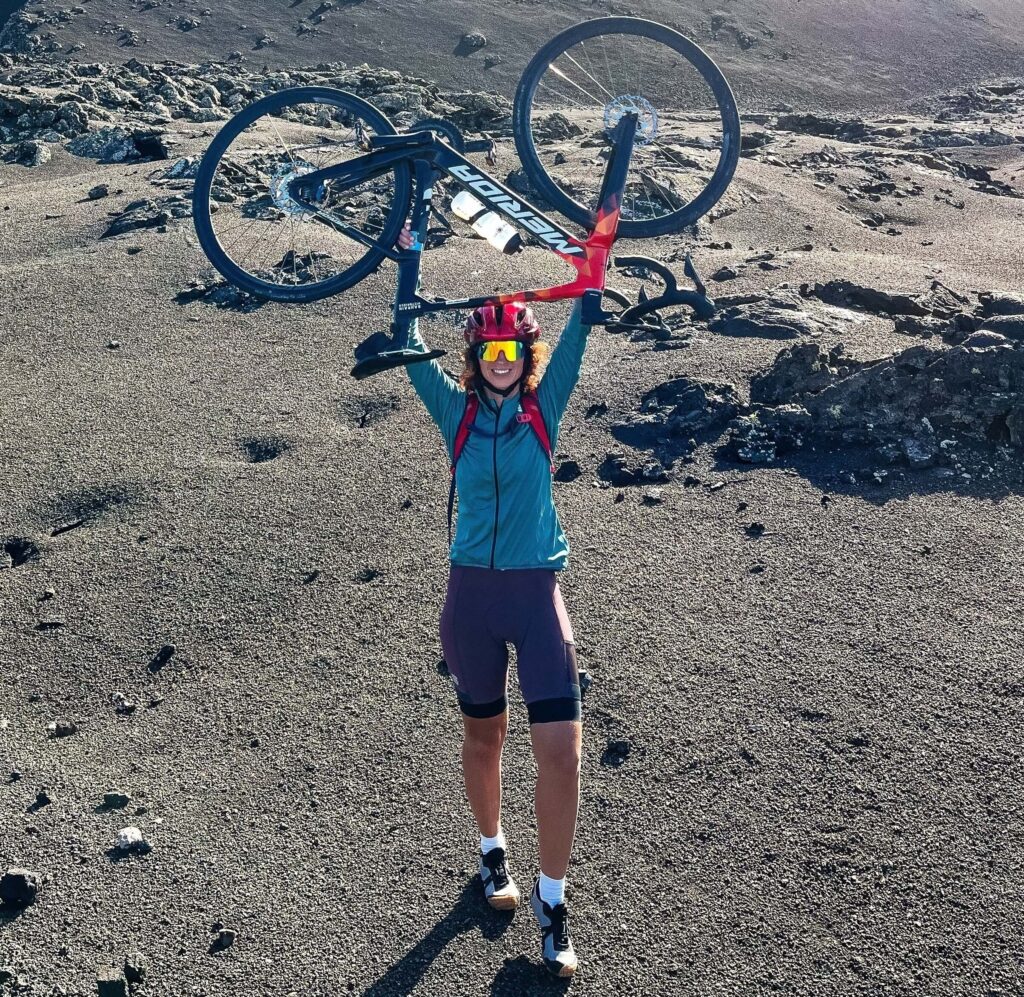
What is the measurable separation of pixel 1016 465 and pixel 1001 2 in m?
58.6

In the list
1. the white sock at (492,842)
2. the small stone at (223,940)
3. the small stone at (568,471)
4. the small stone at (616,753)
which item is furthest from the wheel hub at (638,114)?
the small stone at (223,940)

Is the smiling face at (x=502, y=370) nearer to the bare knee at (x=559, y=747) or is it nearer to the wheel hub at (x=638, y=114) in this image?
the bare knee at (x=559, y=747)

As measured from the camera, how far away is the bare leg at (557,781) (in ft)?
14.3

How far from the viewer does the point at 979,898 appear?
493 centimetres

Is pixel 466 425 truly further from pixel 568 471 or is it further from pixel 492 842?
pixel 568 471

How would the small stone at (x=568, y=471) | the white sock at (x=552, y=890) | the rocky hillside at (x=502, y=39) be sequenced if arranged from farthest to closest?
the rocky hillside at (x=502, y=39), the small stone at (x=568, y=471), the white sock at (x=552, y=890)

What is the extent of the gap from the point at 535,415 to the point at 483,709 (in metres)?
1.32

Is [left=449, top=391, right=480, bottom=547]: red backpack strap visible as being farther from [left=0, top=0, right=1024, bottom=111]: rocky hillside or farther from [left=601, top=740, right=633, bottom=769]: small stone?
[left=0, top=0, right=1024, bottom=111]: rocky hillside

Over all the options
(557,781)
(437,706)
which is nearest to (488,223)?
(557,781)

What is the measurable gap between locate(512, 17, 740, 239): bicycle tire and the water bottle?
551mm

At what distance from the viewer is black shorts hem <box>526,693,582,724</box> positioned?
4.35 meters

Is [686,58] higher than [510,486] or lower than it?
higher

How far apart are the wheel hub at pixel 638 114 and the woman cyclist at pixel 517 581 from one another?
1.46 m

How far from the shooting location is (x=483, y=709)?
4.61 metres
